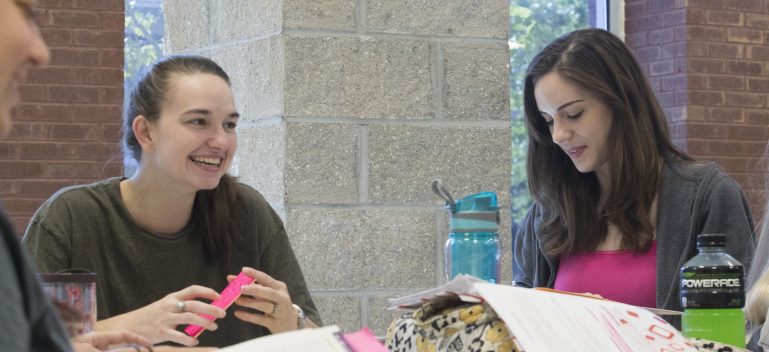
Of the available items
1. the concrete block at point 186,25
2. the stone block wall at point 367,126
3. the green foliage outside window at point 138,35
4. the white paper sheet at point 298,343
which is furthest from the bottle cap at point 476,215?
the green foliage outside window at point 138,35

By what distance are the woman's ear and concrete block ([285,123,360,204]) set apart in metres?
0.33

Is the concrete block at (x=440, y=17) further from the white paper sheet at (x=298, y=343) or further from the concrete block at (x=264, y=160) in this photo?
the white paper sheet at (x=298, y=343)

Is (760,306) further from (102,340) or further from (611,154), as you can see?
(102,340)

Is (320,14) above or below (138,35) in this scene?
below

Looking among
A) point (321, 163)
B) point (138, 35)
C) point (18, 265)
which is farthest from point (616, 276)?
point (138, 35)

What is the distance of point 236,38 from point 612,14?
372cm

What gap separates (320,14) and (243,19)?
229 mm

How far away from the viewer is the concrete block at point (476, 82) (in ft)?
8.98

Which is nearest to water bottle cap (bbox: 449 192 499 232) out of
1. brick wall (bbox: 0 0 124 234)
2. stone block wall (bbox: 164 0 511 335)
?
stone block wall (bbox: 164 0 511 335)

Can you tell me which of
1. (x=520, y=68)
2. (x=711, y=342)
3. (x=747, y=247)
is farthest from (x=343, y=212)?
(x=520, y=68)

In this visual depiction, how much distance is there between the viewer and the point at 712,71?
19.8 ft

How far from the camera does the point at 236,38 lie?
2.76 meters

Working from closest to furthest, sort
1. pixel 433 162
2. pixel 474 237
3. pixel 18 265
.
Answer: pixel 18 265
pixel 474 237
pixel 433 162

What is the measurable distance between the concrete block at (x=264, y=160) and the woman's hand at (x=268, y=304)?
571 millimetres
